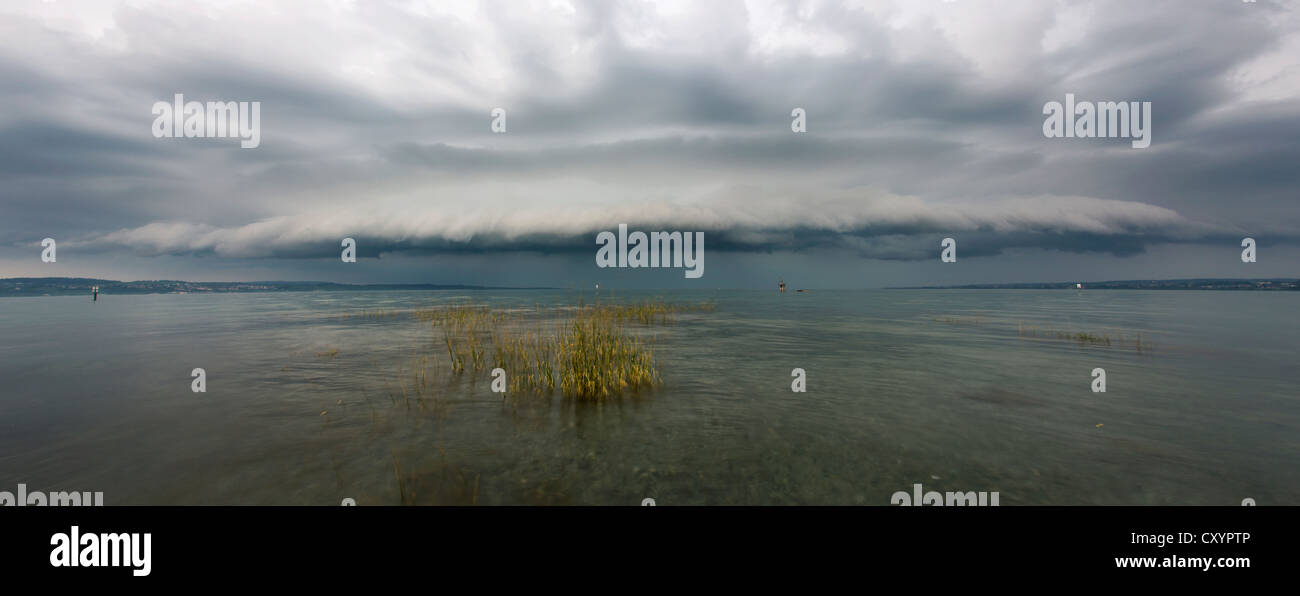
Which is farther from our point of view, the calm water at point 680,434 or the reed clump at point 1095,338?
the reed clump at point 1095,338

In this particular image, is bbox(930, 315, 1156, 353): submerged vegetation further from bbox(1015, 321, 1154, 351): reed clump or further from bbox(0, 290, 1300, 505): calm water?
bbox(0, 290, 1300, 505): calm water
